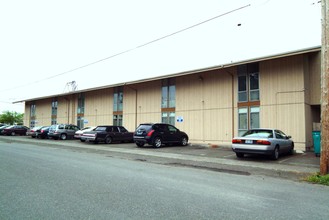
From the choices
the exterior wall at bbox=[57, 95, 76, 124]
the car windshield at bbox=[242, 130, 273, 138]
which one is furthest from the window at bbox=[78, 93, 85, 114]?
the car windshield at bbox=[242, 130, 273, 138]

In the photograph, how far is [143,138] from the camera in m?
18.3

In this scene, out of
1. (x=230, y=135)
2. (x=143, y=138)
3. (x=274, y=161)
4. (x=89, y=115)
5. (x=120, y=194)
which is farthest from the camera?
(x=89, y=115)

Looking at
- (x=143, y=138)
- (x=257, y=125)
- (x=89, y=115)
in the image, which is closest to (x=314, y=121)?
(x=257, y=125)

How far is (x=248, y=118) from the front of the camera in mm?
19000

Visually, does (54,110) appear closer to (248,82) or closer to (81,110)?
(81,110)

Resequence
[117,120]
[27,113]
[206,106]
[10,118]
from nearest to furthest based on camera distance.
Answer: [206,106] < [117,120] < [27,113] < [10,118]

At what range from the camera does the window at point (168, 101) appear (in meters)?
24.2

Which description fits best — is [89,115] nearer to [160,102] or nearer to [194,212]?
[160,102]

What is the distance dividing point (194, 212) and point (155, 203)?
2.78ft

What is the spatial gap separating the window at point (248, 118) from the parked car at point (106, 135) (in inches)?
397

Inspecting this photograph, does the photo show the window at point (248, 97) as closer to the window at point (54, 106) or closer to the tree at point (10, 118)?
the window at point (54, 106)

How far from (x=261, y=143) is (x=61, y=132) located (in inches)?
839

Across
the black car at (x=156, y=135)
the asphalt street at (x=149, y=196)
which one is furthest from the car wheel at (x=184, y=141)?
the asphalt street at (x=149, y=196)

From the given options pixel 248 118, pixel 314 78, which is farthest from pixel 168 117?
pixel 314 78
